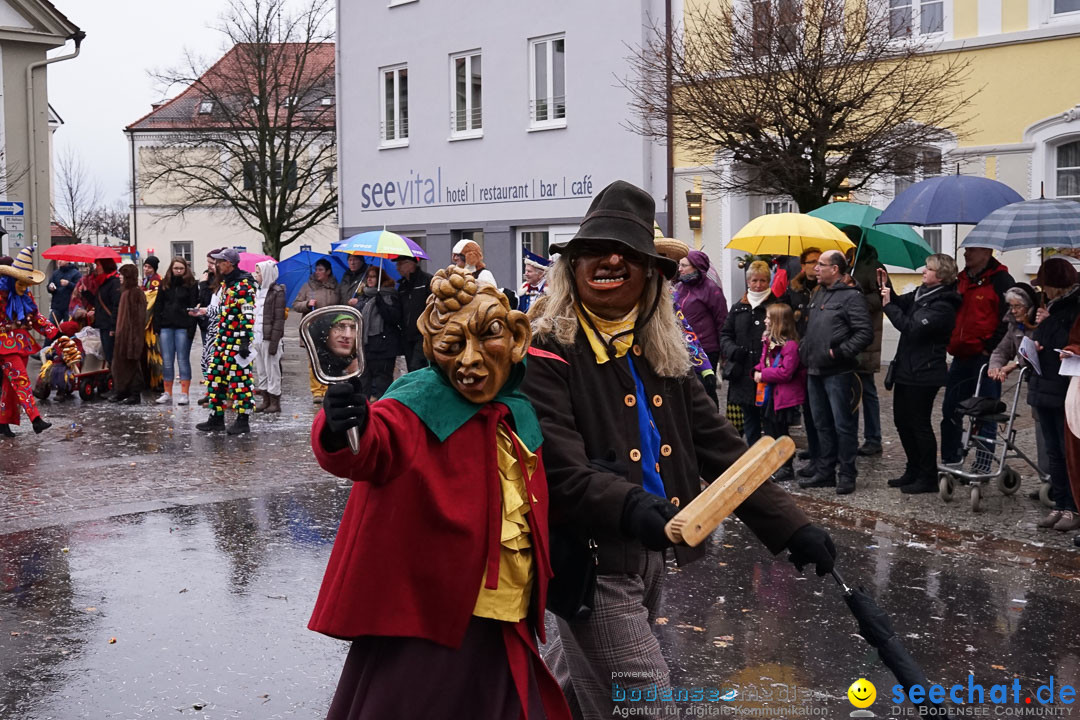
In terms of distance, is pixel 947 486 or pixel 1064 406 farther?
pixel 947 486

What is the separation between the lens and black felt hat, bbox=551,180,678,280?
3729mm

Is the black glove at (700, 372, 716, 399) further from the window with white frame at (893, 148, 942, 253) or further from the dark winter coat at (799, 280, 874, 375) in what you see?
the window with white frame at (893, 148, 942, 253)

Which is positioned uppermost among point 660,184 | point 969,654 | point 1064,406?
point 660,184

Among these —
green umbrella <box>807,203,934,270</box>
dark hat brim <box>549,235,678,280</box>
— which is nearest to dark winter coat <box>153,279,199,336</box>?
green umbrella <box>807,203,934,270</box>

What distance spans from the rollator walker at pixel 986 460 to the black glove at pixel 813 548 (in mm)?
5727

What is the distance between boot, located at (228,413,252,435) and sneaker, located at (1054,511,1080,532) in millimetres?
8252

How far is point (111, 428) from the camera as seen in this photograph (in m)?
13.7

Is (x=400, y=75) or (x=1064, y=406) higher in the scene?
(x=400, y=75)

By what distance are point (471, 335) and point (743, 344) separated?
7.46 metres

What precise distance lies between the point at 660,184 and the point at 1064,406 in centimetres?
1576

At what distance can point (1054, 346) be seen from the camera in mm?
8508

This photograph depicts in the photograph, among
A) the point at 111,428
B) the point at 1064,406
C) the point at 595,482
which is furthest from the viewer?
the point at 111,428

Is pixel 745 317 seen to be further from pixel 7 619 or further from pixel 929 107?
pixel 929 107

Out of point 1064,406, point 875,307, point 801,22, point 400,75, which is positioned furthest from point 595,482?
point 400,75
